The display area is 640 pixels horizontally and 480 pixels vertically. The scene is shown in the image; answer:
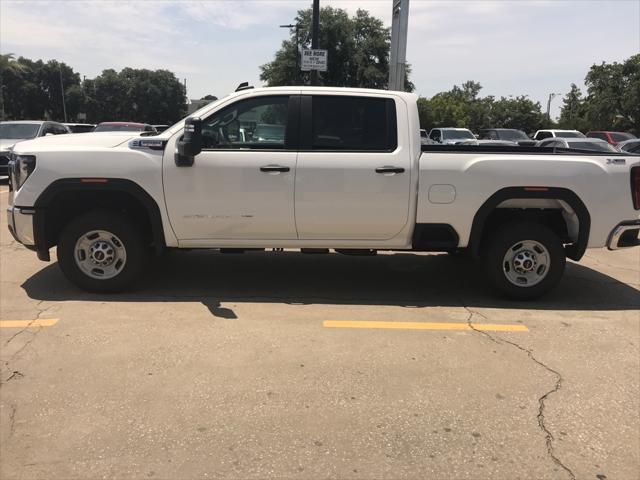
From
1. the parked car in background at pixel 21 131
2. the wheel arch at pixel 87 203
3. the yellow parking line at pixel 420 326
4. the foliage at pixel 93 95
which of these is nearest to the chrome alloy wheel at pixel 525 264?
the yellow parking line at pixel 420 326

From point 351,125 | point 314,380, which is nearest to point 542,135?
point 351,125

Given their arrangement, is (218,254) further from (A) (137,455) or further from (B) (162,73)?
(B) (162,73)

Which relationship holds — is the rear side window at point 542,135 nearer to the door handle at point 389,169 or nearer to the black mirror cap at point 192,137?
the door handle at point 389,169

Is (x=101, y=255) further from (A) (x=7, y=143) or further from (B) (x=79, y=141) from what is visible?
(A) (x=7, y=143)

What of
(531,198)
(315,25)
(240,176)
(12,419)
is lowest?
(12,419)

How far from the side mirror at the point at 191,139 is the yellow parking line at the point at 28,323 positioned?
1.86 m

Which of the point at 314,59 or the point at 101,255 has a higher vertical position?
the point at 314,59

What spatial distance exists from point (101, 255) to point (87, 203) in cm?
55

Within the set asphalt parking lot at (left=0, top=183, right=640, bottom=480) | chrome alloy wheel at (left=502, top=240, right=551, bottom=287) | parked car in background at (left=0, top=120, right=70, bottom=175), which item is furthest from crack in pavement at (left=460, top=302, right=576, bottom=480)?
parked car in background at (left=0, top=120, right=70, bottom=175)

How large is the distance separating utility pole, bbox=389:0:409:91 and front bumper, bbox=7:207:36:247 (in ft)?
27.2

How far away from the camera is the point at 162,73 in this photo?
91938 millimetres

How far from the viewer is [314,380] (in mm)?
3750

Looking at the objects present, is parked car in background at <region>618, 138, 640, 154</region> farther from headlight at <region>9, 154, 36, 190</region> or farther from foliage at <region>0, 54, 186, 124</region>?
foliage at <region>0, 54, 186, 124</region>

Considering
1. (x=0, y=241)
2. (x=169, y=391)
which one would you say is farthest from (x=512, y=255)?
(x=0, y=241)
